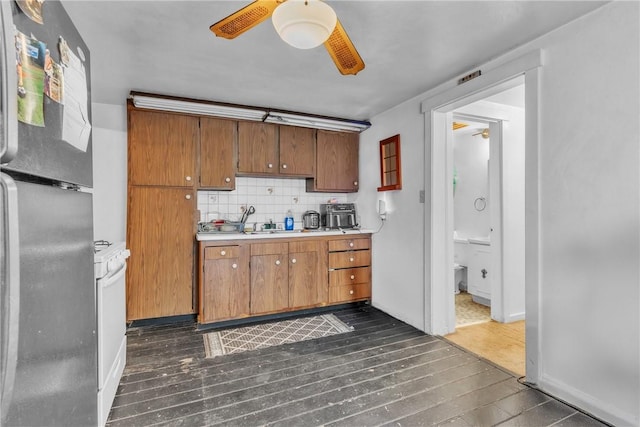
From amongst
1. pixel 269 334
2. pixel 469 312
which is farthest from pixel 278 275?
pixel 469 312

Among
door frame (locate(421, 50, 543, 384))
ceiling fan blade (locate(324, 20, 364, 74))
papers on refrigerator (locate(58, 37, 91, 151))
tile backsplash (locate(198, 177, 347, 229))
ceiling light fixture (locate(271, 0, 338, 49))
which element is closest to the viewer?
papers on refrigerator (locate(58, 37, 91, 151))

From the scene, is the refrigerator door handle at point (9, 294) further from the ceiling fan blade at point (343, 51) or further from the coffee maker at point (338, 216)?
the coffee maker at point (338, 216)

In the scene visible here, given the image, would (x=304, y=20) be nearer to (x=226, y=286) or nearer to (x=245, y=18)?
(x=245, y=18)

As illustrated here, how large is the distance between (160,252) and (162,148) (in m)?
1.03

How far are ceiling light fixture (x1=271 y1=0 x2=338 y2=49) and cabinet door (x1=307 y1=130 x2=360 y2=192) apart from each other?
247 centimetres

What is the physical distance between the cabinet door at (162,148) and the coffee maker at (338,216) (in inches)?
63.0

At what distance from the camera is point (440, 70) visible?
2.45m

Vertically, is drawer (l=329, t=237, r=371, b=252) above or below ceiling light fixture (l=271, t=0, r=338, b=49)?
below

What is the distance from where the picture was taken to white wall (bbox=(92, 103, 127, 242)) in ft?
10.4

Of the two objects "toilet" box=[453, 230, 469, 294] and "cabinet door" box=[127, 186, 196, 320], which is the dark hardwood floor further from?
"toilet" box=[453, 230, 469, 294]

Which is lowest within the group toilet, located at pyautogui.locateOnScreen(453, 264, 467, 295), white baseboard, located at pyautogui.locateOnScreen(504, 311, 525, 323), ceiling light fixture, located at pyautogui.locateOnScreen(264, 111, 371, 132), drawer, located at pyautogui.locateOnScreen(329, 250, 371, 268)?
white baseboard, located at pyautogui.locateOnScreen(504, 311, 525, 323)

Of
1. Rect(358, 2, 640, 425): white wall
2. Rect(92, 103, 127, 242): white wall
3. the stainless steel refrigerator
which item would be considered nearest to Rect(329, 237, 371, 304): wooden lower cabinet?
Rect(358, 2, 640, 425): white wall

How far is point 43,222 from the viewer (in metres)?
0.83

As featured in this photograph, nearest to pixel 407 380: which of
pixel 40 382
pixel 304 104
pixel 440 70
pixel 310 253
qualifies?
pixel 310 253
